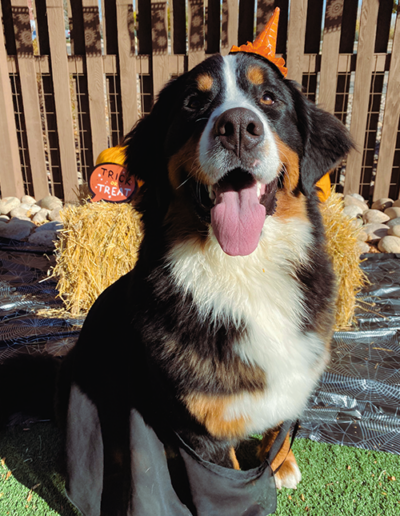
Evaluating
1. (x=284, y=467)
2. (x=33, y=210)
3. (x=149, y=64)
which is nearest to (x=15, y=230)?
(x=33, y=210)

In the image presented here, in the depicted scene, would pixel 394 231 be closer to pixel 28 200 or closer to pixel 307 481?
pixel 307 481

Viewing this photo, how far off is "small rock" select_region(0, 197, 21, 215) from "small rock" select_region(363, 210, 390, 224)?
201 inches

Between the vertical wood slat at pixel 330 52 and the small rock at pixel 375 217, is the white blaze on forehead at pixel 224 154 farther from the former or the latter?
the small rock at pixel 375 217

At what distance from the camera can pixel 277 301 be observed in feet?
5.36

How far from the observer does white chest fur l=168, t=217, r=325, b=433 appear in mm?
1563

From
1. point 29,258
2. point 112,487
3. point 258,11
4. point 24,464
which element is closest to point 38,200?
point 29,258

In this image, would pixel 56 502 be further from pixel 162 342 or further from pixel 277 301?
pixel 277 301

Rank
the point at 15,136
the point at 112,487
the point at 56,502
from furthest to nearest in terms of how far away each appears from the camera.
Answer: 1. the point at 15,136
2. the point at 56,502
3. the point at 112,487

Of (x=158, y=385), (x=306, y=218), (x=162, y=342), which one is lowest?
(x=158, y=385)

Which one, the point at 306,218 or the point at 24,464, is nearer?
the point at 306,218

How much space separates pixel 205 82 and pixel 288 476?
1.99m

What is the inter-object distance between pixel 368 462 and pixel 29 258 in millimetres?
3950

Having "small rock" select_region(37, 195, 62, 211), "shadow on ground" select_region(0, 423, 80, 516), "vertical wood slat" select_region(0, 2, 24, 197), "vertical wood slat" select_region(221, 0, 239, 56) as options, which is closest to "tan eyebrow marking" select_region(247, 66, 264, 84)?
"shadow on ground" select_region(0, 423, 80, 516)

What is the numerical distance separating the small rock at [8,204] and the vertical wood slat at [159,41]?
2726 millimetres
